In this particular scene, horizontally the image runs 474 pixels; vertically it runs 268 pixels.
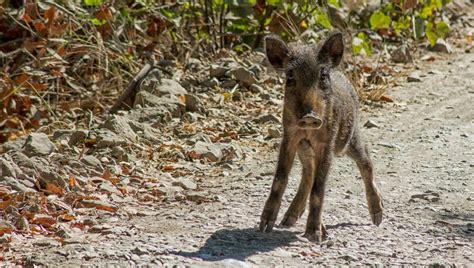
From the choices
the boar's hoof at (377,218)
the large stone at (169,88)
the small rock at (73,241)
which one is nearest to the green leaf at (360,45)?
the large stone at (169,88)

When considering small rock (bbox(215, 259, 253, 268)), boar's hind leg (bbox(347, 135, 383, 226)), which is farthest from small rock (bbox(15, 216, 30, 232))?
boar's hind leg (bbox(347, 135, 383, 226))

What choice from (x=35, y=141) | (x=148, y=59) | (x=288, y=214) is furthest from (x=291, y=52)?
(x=148, y=59)

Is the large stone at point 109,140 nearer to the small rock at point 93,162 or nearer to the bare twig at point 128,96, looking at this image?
the small rock at point 93,162

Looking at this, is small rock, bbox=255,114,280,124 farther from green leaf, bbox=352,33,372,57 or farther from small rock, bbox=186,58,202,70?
green leaf, bbox=352,33,372,57

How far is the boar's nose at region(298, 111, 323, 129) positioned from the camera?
6.91 metres

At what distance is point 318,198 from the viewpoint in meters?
7.32

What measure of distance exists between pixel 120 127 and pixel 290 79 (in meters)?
3.08

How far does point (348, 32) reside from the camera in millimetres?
12352

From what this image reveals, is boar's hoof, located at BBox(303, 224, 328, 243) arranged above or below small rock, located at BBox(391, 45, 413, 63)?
below

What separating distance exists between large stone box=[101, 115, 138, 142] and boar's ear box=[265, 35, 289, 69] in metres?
2.53

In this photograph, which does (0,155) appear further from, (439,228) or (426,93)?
(426,93)

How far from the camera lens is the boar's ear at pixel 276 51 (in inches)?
297

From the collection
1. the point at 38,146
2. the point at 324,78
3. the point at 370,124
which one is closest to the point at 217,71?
the point at 370,124

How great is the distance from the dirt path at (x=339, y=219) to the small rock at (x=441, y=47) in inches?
118
